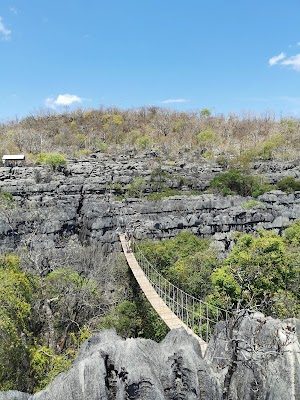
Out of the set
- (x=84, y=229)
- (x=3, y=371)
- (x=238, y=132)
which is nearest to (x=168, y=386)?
(x=3, y=371)

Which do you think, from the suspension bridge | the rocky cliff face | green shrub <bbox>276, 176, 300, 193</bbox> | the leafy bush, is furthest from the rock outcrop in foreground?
green shrub <bbox>276, 176, 300, 193</bbox>

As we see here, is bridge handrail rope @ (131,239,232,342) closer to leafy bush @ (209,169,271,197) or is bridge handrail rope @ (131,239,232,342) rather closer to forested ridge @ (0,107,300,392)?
forested ridge @ (0,107,300,392)

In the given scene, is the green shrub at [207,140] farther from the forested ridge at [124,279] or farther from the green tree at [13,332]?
the green tree at [13,332]

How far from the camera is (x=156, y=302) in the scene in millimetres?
10750

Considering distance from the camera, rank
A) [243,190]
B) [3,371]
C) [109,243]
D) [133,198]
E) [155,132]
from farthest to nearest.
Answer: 1. [155,132]
2. [243,190]
3. [133,198]
4. [109,243]
5. [3,371]

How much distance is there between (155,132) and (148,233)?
93.3 ft

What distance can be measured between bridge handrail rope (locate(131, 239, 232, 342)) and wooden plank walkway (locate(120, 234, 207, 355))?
18 cm

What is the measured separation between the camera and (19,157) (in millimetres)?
33594

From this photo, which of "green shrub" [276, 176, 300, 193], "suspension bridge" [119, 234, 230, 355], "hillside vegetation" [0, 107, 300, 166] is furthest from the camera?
"hillside vegetation" [0, 107, 300, 166]

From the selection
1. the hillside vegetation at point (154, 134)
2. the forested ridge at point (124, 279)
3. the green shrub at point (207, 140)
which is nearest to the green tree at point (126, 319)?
the forested ridge at point (124, 279)

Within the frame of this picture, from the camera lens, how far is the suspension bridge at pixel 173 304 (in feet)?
30.6

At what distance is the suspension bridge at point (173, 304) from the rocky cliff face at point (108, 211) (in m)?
3.95

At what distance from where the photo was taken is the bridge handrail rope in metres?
10.3

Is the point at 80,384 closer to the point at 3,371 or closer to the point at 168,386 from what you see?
the point at 168,386
